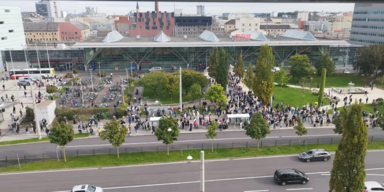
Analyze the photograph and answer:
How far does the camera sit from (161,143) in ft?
75.2

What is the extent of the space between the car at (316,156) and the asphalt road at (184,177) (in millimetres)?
344

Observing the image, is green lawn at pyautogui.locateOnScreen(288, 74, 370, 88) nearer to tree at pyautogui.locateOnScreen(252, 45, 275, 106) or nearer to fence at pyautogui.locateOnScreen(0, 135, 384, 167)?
tree at pyautogui.locateOnScreen(252, 45, 275, 106)

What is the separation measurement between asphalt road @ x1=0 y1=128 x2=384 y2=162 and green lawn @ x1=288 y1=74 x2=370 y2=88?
18.6 m

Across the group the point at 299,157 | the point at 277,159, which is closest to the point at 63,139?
the point at 277,159

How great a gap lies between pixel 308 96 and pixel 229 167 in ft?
71.2

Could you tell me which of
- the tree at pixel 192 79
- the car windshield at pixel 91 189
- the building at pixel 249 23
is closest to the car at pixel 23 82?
the tree at pixel 192 79

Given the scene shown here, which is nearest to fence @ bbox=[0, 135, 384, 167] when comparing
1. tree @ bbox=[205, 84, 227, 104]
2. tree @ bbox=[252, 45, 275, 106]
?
tree @ bbox=[252, 45, 275, 106]

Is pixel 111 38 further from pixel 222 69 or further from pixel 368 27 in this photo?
pixel 368 27

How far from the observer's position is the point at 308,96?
3597 centimetres

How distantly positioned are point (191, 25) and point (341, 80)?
256 feet

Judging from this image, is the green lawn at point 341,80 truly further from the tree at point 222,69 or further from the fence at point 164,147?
the fence at point 164,147

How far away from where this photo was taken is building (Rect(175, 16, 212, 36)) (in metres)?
112

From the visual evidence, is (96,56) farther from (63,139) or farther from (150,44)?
(63,139)

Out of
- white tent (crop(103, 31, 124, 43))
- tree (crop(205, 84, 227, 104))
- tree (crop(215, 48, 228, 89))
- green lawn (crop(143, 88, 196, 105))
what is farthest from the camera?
white tent (crop(103, 31, 124, 43))
